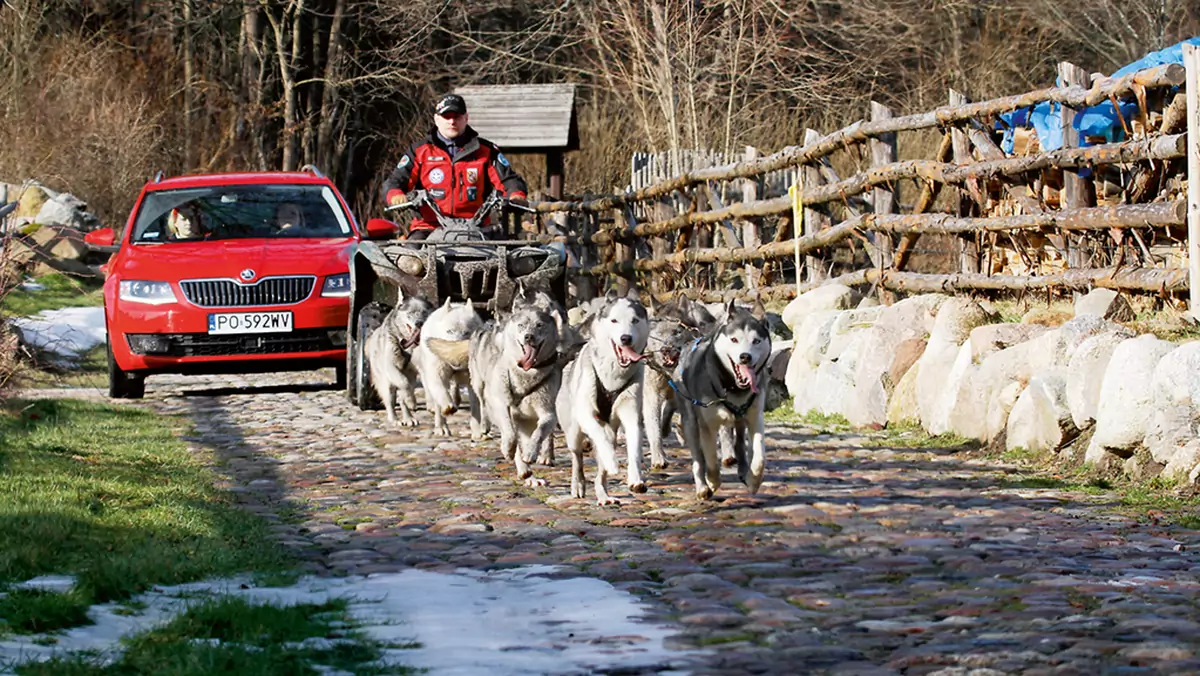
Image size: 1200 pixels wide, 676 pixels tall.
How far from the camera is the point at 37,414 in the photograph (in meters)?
12.8

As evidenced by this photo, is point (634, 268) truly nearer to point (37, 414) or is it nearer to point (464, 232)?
point (464, 232)

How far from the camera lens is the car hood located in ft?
50.2

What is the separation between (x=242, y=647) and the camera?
210 inches

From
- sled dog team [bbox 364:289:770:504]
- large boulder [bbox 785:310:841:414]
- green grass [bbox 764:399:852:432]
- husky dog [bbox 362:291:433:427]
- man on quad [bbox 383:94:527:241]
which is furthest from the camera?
man on quad [bbox 383:94:527:241]

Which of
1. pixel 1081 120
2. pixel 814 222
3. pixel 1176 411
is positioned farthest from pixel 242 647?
pixel 814 222

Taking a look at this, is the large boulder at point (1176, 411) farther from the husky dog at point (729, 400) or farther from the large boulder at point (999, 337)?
the large boulder at point (999, 337)

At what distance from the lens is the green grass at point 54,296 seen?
74.2 feet

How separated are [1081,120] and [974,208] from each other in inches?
46.9

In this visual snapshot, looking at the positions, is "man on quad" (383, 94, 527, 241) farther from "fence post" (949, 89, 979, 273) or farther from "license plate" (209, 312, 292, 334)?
"fence post" (949, 89, 979, 273)

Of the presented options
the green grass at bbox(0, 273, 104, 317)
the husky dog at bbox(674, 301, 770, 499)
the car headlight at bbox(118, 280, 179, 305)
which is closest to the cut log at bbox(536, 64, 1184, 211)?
the husky dog at bbox(674, 301, 770, 499)

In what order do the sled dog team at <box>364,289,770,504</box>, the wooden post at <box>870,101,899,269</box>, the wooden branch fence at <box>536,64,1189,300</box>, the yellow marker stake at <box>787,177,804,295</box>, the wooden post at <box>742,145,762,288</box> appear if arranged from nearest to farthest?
1. the sled dog team at <box>364,289,770,504</box>
2. the wooden branch fence at <box>536,64,1189,300</box>
3. the wooden post at <box>870,101,899,269</box>
4. the yellow marker stake at <box>787,177,804,295</box>
5. the wooden post at <box>742,145,762,288</box>

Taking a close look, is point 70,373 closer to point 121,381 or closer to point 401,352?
point 121,381

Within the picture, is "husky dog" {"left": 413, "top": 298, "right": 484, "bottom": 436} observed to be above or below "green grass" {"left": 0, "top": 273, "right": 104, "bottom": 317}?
below

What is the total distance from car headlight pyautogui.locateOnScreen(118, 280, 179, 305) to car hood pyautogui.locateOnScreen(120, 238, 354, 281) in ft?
0.21
